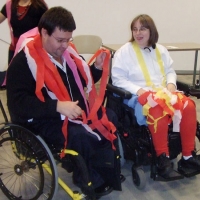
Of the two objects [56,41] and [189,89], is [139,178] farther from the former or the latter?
[56,41]

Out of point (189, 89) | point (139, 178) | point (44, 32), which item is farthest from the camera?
point (189, 89)

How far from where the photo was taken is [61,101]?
1.64 meters

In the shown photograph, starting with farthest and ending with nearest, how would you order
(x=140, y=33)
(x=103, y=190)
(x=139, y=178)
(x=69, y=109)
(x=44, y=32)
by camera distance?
(x=140, y=33), (x=139, y=178), (x=103, y=190), (x=44, y=32), (x=69, y=109)

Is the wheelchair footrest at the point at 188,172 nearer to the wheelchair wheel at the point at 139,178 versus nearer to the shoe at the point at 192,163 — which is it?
the shoe at the point at 192,163

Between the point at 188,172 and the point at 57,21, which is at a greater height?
the point at 57,21

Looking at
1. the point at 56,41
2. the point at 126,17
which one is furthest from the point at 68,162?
the point at 126,17

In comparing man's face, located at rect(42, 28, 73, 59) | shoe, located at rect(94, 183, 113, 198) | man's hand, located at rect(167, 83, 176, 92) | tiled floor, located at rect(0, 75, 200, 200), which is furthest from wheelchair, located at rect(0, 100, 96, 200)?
man's hand, located at rect(167, 83, 176, 92)

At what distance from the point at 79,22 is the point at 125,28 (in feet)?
2.13

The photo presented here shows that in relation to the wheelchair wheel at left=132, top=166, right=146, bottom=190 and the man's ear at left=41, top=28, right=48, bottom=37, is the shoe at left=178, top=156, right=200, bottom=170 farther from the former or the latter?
the man's ear at left=41, top=28, right=48, bottom=37

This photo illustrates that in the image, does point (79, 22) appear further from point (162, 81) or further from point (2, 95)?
point (162, 81)

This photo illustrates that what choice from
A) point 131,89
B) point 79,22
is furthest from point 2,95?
point 131,89

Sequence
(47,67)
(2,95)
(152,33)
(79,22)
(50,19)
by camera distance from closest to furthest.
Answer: (50,19), (47,67), (152,33), (2,95), (79,22)

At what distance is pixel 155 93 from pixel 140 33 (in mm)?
466

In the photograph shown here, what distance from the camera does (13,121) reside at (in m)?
1.74
